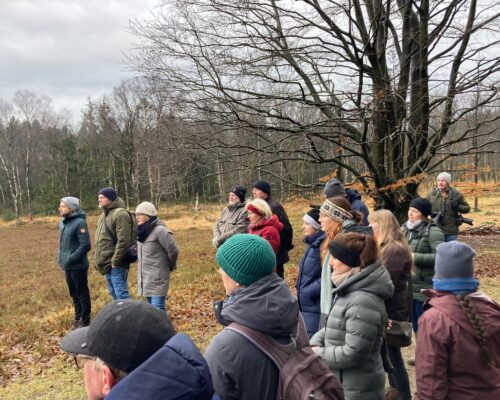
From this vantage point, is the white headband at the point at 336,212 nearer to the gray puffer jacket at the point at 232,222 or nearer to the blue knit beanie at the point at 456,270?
the blue knit beanie at the point at 456,270

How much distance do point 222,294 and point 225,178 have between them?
2.79 metres

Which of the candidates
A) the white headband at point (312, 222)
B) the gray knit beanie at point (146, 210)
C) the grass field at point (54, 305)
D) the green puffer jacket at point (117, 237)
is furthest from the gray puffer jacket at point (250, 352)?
the green puffer jacket at point (117, 237)

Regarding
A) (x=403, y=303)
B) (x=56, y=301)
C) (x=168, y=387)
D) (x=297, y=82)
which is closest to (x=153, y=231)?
(x=403, y=303)

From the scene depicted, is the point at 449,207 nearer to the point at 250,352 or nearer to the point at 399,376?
the point at 399,376

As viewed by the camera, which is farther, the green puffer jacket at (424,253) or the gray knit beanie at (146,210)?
the gray knit beanie at (146,210)

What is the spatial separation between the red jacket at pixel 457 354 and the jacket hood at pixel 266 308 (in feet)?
2.90

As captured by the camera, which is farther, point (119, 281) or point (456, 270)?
point (119, 281)

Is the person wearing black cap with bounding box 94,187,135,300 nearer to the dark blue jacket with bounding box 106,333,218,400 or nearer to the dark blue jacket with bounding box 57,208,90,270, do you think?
the dark blue jacket with bounding box 57,208,90,270

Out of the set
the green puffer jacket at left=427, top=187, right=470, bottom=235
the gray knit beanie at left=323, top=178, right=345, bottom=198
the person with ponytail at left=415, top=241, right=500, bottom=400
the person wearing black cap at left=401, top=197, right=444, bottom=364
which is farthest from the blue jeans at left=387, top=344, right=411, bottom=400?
the green puffer jacket at left=427, top=187, right=470, bottom=235

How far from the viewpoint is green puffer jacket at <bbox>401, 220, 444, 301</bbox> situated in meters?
4.24

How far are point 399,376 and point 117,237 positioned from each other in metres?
3.87

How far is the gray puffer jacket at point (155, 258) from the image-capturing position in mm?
5234

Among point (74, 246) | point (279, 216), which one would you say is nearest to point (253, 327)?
point (279, 216)

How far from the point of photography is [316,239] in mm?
3771
